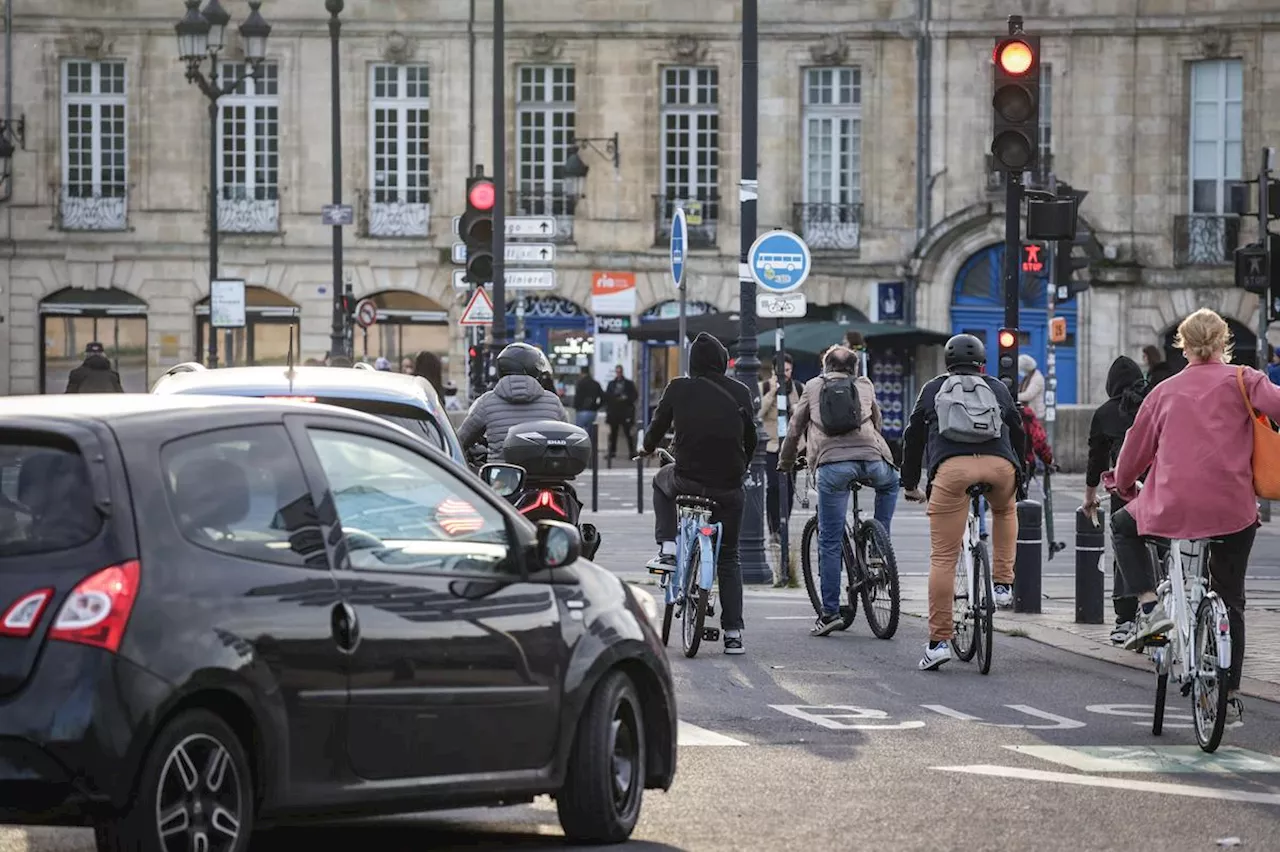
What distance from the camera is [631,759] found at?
28.0 ft

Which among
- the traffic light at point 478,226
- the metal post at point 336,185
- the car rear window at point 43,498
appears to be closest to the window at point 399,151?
the metal post at point 336,185

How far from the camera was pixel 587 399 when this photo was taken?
46.0 metres

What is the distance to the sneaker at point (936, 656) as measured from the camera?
1398 centimetres

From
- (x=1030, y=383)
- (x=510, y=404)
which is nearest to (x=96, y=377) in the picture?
(x=1030, y=383)

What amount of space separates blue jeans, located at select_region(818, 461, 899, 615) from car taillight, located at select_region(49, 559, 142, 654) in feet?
31.6

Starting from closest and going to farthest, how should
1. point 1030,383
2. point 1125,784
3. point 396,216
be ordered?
point 1125,784
point 1030,383
point 396,216

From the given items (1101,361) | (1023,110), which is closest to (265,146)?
(1101,361)

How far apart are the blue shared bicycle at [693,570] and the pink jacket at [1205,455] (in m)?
3.55

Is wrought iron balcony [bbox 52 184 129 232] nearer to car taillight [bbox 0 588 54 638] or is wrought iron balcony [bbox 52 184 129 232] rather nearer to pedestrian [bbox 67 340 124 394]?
pedestrian [bbox 67 340 124 394]

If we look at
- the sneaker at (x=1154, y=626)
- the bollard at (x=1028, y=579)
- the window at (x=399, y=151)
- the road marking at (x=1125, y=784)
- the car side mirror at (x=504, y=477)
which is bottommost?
the road marking at (x=1125, y=784)

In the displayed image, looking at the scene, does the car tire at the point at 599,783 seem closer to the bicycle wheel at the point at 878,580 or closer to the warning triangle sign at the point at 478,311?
the bicycle wheel at the point at 878,580

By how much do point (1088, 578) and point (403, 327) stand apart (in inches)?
1398

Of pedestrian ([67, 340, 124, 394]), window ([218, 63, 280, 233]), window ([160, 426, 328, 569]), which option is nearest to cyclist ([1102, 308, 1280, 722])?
window ([160, 426, 328, 569])

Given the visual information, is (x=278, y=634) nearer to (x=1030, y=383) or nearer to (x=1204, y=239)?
(x=1030, y=383)
